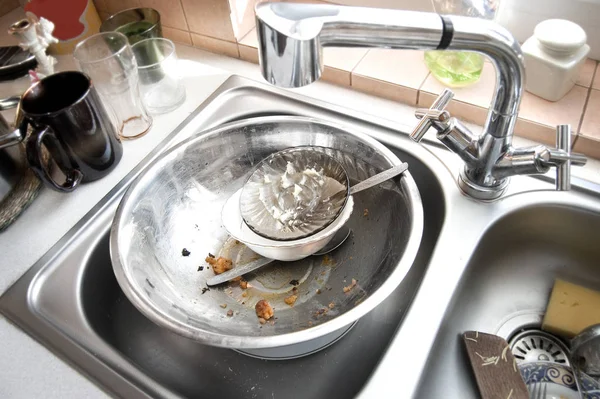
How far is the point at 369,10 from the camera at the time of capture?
431mm

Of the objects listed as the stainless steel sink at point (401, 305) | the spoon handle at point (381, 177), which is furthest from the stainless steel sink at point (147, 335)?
the spoon handle at point (381, 177)

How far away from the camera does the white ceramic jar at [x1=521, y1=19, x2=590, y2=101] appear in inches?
26.4

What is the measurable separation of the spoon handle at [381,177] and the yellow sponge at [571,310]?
290mm

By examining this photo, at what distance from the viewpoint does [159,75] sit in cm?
90

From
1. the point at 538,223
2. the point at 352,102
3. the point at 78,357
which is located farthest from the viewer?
the point at 352,102

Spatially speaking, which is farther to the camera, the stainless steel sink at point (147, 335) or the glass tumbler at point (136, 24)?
the glass tumbler at point (136, 24)

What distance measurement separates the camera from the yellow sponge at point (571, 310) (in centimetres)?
62

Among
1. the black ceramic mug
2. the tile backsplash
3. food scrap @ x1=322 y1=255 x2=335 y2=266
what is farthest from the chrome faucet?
the tile backsplash

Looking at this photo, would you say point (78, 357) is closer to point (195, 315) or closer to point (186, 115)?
point (195, 315)

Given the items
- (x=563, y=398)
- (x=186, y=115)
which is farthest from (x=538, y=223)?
(x=186, y=115)

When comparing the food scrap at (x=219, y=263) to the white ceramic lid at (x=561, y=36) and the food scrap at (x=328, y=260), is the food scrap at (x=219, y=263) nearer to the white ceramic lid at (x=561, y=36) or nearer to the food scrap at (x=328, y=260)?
the food scrap at (x=328, y=260)

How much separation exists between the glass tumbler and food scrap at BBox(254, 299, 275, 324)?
1.96 ft

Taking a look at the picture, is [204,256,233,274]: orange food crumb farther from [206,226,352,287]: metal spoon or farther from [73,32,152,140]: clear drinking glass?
[73,32,152,140]: clear drinking glass

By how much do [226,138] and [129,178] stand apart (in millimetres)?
174
